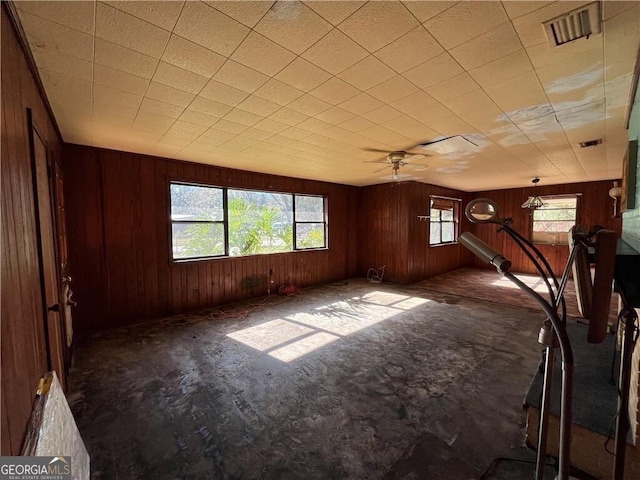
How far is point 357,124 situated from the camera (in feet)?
9.21

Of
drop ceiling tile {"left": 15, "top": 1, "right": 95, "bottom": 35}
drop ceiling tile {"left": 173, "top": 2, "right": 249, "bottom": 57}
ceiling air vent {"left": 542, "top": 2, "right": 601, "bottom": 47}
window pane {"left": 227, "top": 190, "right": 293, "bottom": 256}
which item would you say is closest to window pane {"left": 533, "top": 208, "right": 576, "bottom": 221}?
window pane {"left": 227, "top": 190, "right": 293, "bottom": 256}

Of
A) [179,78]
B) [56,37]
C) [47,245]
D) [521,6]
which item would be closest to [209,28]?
[179,78]

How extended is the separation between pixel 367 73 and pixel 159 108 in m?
1.88

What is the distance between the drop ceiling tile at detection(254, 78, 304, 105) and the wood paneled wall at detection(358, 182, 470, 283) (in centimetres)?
471

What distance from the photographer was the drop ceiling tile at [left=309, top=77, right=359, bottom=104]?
2.01 meters

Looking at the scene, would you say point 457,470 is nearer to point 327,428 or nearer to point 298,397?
point 327,428

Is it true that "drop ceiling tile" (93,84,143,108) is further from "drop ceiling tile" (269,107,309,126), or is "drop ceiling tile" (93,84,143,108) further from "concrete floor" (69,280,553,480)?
"concrete floor" (69,280,553,480)

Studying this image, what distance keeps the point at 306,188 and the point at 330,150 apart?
93.9 inches

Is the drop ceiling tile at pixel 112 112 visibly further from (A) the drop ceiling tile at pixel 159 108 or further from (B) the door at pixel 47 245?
(B) the door at pixel 47 245

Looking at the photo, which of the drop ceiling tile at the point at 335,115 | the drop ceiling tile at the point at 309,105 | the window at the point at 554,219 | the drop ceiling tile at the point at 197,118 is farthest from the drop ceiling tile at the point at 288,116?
the window at the point at 554,219

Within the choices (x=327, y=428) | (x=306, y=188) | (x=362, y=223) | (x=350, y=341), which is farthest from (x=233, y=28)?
(x=362, y=223)

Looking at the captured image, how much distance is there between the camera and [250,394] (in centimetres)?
229

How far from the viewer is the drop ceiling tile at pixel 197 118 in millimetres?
2535

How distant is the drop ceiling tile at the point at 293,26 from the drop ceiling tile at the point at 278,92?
1.41 ft
